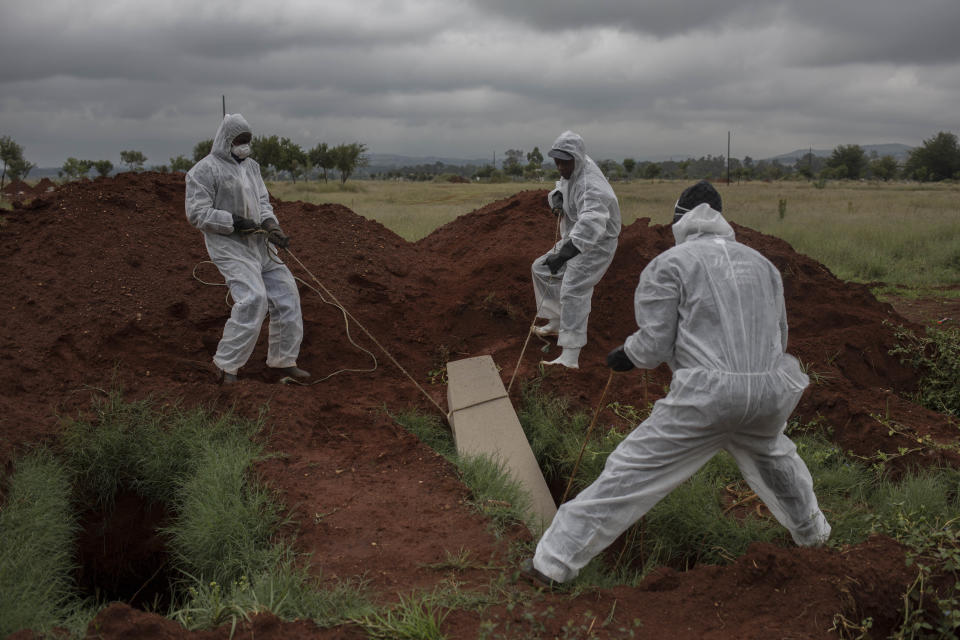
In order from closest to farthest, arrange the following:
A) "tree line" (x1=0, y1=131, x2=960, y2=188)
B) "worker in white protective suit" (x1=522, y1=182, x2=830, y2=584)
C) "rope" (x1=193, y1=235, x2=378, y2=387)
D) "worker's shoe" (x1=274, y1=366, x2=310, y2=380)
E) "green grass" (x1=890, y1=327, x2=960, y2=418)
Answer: "worker in white protective suit" (x1=522, y1=182, x2=830, y2=584)
"rope" (x1=193, y1=235, x2=378, y2=387)
"worker's shoe" (x1=274, y1=366, x2=310, y2=380)
"green grass" (x1=890, y1=327, x2=960, y2=418)
"tree line" (x1=0, y1=131, x2=960, y2=188)

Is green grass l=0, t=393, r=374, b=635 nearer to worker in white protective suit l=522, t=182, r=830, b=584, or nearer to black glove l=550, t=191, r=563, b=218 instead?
worker in white protective suit l=522, t=182, r=830, b=584

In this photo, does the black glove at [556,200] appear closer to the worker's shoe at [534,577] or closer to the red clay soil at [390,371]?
the red clay soil at [390,371]

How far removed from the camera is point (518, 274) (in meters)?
7.34

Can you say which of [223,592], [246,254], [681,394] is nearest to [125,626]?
[223,592]

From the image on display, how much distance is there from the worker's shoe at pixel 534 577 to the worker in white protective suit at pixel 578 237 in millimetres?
2825

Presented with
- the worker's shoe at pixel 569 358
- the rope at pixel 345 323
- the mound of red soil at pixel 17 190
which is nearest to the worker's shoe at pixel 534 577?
the rope at pixel 345 323

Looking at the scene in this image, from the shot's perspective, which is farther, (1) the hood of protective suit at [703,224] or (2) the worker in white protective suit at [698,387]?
(1) the hood of protective suit at [703,224]

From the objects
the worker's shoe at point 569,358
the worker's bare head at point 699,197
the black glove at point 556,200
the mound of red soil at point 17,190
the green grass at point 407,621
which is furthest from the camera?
the mound of red soil at point 17,190

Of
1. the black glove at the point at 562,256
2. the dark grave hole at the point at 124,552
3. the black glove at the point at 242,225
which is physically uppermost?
the black glove at the point at 242,225

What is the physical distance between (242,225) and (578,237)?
2.39m

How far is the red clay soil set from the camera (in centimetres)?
289

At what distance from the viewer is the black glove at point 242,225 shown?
5.09 metres

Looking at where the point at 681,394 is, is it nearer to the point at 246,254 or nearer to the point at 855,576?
the point at 855,576

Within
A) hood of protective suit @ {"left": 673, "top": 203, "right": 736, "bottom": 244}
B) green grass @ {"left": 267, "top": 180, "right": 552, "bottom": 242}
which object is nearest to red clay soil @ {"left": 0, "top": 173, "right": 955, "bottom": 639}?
hood of protective suit @ {"left": 673, "top": 203, "right": 736, "bottom": 244}
